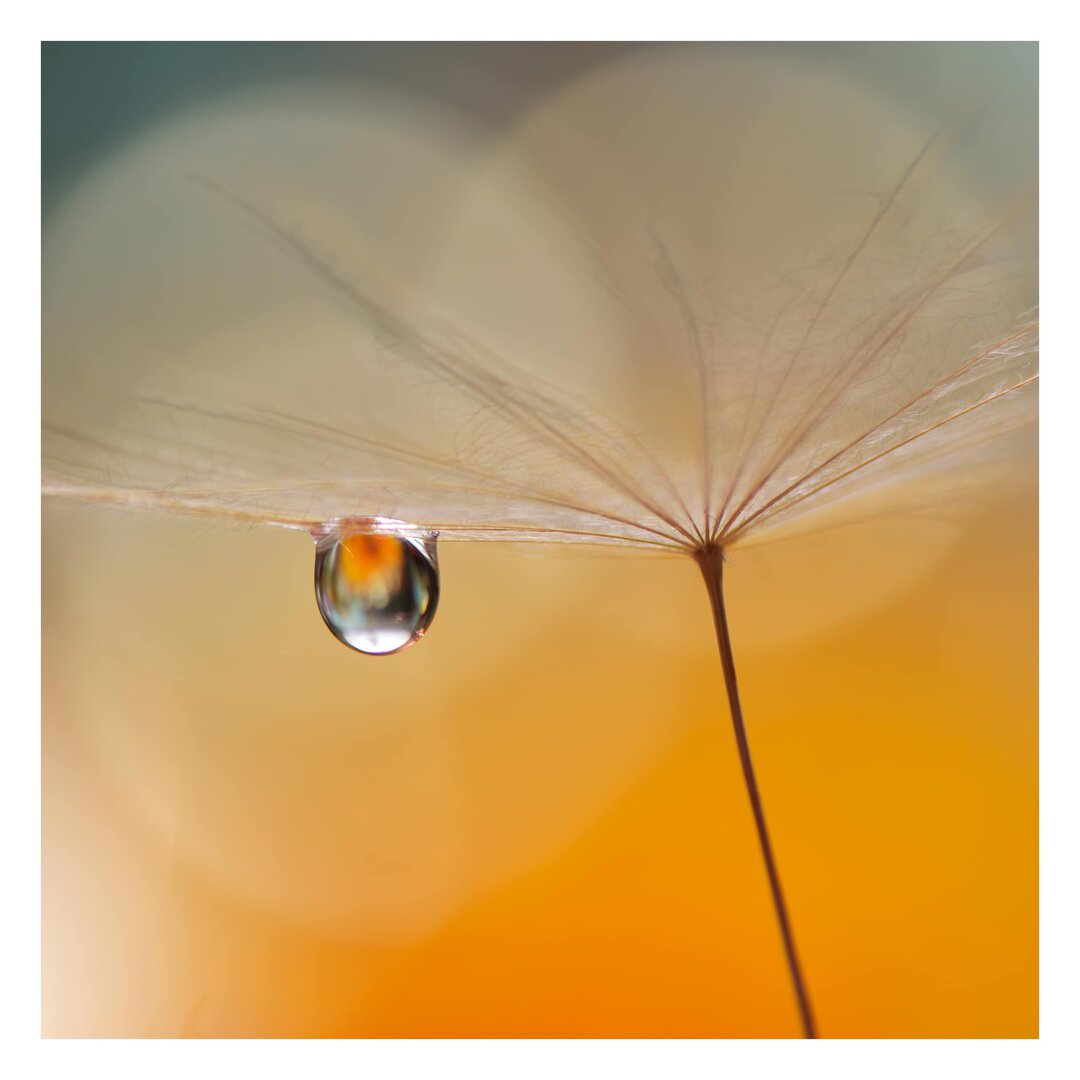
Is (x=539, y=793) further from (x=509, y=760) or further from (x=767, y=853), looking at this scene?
(x=767, y=853)

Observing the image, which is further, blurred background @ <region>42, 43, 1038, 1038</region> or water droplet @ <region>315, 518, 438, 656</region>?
blurred background @ <region>42, 43, 1038, 1038</region>

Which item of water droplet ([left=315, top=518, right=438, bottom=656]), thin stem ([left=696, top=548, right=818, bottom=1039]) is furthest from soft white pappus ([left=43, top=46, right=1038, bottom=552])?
thin stem ([left=696, top=548, right=818, bottom=1039])

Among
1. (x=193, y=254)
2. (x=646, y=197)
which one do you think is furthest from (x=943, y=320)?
(x=193, y=254)

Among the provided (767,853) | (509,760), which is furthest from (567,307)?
(767,853)

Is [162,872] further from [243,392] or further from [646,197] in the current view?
[646,197]

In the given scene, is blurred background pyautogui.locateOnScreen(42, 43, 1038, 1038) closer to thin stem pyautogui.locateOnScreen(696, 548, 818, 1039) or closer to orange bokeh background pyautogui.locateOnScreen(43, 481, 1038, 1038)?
orange bokeh background pyautogui.locateOnScreen(43, 481, 1038, 1038)

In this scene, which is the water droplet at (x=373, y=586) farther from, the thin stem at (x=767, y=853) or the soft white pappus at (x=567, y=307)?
the thin stem at (x=767, y=853)
